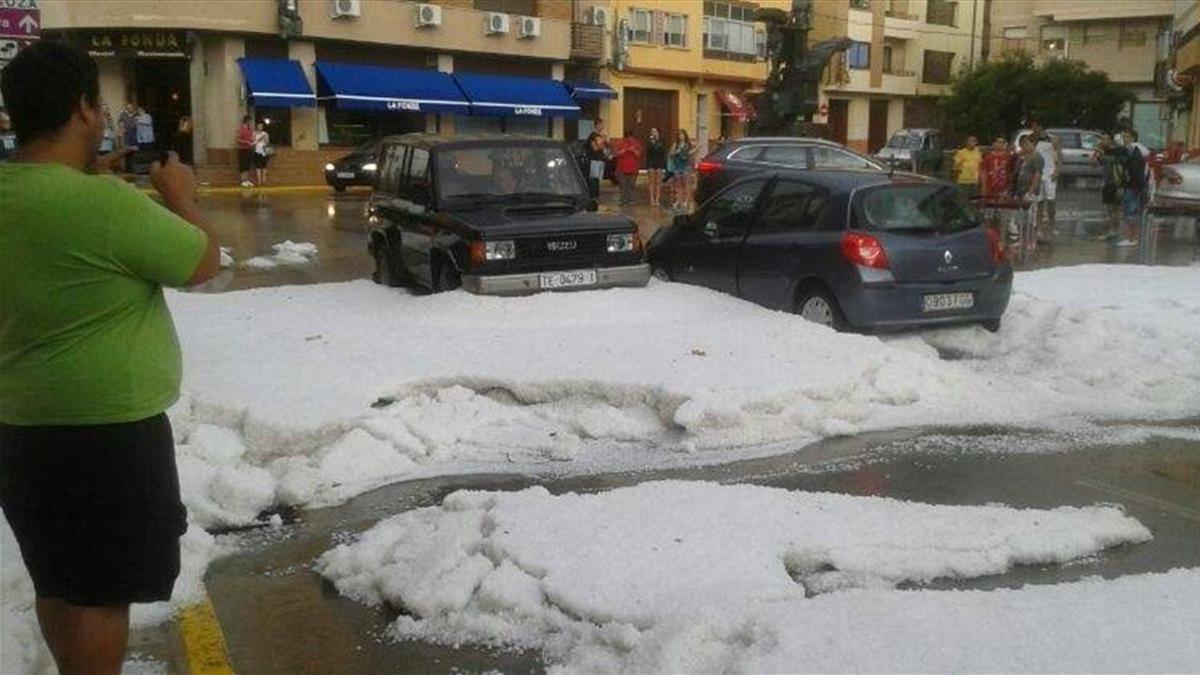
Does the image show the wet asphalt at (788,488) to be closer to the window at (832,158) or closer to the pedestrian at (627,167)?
the window at (832,158)

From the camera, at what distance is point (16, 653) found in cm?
435

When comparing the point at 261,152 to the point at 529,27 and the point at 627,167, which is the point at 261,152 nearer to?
the point at 627,167

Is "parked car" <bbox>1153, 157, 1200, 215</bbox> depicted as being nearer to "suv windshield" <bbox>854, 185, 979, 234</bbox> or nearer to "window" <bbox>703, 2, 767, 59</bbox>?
"suv windshield" <bbox>854, 185, 979, 234</bbox>

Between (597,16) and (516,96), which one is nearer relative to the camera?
(516,96)

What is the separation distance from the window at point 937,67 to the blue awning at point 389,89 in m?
36.9

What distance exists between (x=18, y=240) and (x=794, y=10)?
77.2 ft

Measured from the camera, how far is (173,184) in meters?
3.46

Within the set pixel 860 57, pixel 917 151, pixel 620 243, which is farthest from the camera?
pixel 860 57

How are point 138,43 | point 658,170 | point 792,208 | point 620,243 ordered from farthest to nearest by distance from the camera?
1. point 138,43
2. point 658,170
3. point 620,243
4. point 792,208

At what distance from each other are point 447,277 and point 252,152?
25.5 m

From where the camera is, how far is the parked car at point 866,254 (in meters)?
10.0

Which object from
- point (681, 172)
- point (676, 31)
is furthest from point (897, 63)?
point (681, 172)

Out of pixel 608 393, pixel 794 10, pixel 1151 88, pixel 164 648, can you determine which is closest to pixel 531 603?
pixel 164 648

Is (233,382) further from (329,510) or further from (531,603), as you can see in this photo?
(531,603)
